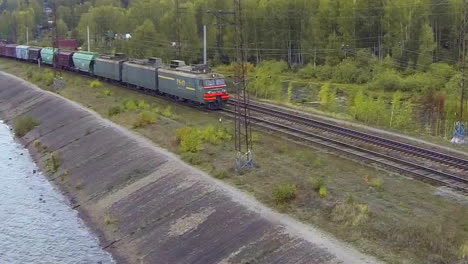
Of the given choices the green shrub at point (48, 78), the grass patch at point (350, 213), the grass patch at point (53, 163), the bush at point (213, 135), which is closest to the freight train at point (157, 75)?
the green shrub at point (48, 78)

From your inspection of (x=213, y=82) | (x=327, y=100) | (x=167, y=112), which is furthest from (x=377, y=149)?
(x=327, y=100)

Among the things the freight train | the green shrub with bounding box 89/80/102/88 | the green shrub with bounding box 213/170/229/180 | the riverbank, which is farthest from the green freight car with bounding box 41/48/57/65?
the green shrub with bounding box 213/170/229/180

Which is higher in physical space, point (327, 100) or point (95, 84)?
point (95, 84)

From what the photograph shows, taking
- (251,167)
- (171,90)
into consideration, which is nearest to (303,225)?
(251,167)

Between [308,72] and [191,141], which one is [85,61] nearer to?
[308,72]

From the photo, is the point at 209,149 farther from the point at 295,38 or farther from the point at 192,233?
the point at 295,38

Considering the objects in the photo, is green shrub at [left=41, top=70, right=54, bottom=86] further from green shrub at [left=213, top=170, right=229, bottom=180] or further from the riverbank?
green shrub at [left=213, top=170, right=229, bottom=180]
